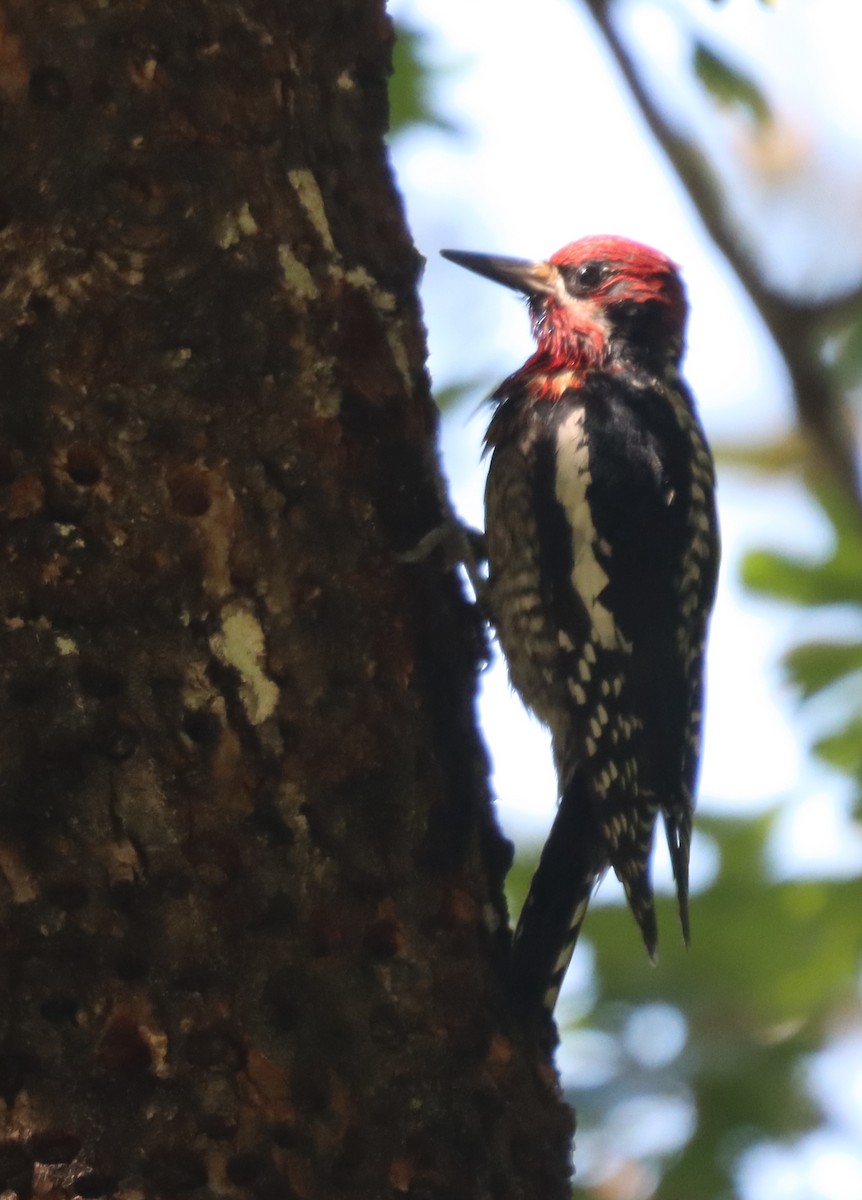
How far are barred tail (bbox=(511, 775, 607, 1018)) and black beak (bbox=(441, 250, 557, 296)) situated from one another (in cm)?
139

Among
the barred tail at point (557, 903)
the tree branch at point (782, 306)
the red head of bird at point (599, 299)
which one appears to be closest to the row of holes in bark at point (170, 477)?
the barred tail at point (557, 903)

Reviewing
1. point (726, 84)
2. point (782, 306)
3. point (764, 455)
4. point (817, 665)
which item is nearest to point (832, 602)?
point (817, 665)

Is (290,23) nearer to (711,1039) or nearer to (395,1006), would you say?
(395,1006)

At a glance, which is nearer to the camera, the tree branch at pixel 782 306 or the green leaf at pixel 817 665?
the tree branch at pixel 782 306

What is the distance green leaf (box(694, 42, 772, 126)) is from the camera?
322 cm

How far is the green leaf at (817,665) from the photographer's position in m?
3.69

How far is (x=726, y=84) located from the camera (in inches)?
127

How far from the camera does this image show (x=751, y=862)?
12.7 ft

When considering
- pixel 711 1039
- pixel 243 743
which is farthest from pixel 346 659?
pixel 711 1039

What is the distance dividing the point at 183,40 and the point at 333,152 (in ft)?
1.04

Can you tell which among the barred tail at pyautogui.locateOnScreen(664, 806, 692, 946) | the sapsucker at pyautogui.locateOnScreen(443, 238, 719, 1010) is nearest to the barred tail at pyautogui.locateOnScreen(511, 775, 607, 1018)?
the sapsucker at pyautogui.locateOnScreen(443, 238, 719, 1010)

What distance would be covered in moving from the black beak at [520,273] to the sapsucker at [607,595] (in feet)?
0.94

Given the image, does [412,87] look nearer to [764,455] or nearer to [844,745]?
[844,745]

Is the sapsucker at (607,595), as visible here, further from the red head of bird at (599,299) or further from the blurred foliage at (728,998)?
the blurred foliage at (728,998)
